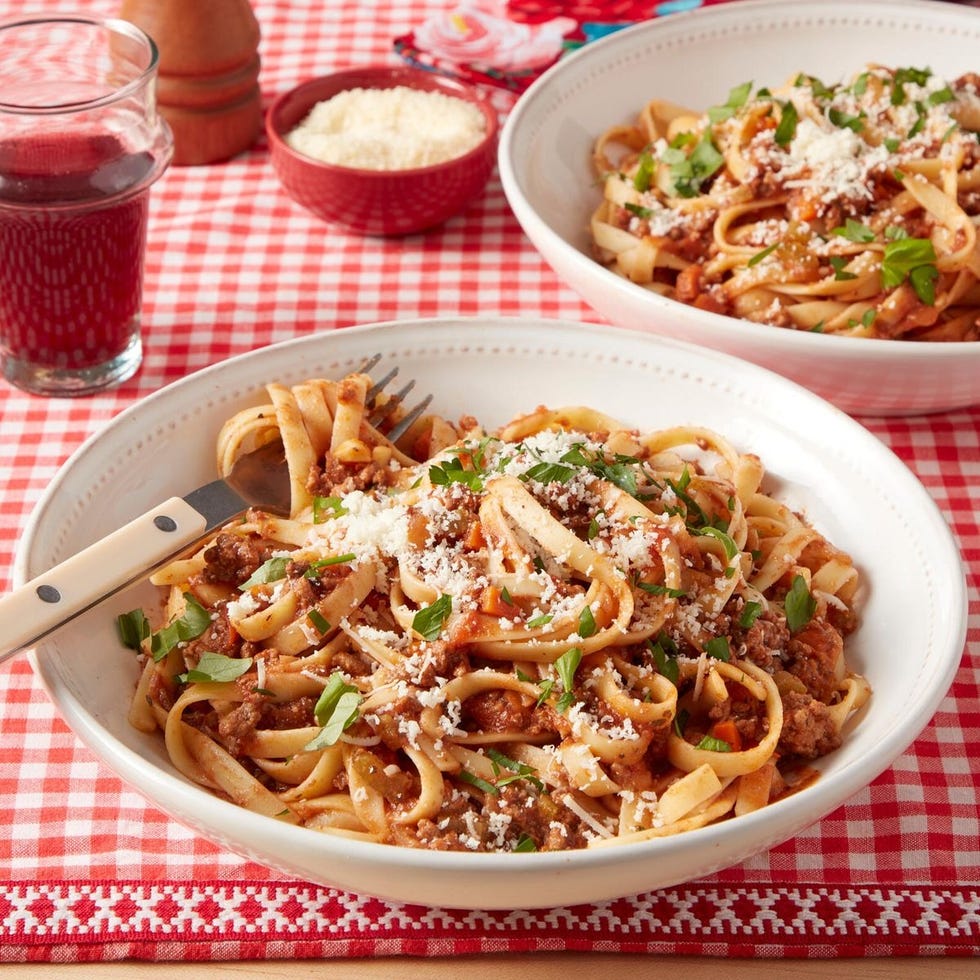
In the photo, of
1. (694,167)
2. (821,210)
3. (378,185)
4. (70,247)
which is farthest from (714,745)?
(378,185)

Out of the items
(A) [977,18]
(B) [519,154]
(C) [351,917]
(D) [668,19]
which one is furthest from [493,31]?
(C) [351,917]

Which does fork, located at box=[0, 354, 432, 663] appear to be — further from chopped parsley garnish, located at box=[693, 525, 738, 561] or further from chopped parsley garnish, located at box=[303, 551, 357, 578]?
chopped parsley garnish, located at box=[693, 525, 738, 561]

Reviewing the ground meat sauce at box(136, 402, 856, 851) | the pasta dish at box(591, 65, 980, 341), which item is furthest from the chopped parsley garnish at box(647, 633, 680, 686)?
the pasta dish at box(591, 65, 980, 341)

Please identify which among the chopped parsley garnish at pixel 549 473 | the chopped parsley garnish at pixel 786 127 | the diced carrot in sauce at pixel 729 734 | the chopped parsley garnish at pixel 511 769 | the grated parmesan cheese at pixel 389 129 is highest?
the chopped parsley garnish at pixel 786 127

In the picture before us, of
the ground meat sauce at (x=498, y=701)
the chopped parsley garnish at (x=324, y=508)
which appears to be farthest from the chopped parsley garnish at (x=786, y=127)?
the chopped parsley garnish at (x=324, y=508)

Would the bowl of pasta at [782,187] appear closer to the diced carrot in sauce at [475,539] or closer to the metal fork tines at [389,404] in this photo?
the metal fork tines at [389,404]

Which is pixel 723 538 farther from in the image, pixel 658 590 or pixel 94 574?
pixel 94 574

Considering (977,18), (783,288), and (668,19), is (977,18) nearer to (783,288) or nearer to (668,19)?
(668,19)
